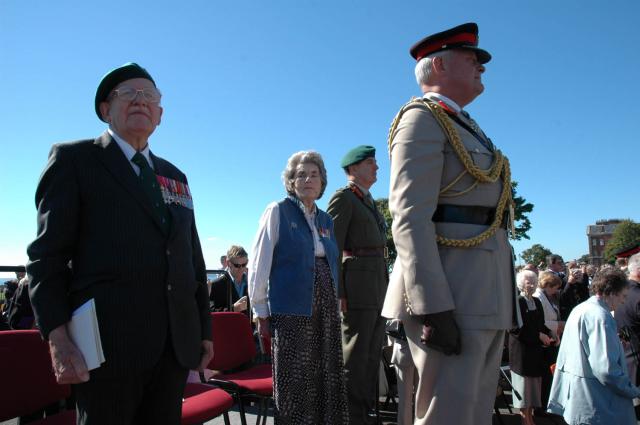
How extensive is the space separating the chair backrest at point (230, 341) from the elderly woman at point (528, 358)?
8.53 ft

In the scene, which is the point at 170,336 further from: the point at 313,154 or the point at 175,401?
the point at 313,154

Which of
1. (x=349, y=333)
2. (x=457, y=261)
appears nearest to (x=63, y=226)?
(x=457, y=261)

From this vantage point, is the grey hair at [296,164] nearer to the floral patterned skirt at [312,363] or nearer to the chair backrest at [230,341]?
the floral patterned skirt at [312,363]

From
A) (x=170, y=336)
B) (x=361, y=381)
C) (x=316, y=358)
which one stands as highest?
(x=170, y=336)

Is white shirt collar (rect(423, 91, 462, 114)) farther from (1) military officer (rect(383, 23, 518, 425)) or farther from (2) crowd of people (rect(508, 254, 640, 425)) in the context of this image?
(2) crowd of people (rect(508, 254, 640, 425))

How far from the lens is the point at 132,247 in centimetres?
185

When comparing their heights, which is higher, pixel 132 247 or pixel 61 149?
pixel 61 149

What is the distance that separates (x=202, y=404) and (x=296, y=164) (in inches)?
68.3

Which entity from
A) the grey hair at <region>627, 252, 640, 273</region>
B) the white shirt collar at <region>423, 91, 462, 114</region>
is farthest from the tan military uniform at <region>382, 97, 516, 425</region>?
the grey hair at <region>627, 252, 640, 273</region>

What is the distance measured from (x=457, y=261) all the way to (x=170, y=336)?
4.00 feet

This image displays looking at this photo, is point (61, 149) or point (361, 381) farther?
point (361, 381)

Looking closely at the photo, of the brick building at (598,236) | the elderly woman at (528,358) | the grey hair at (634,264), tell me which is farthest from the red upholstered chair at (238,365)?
the brick building at (598,236)

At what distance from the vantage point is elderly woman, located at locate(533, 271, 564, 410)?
17.8ft

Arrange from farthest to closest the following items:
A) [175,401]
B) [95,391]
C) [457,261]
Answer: [457,261], [175,401], [95,391]
